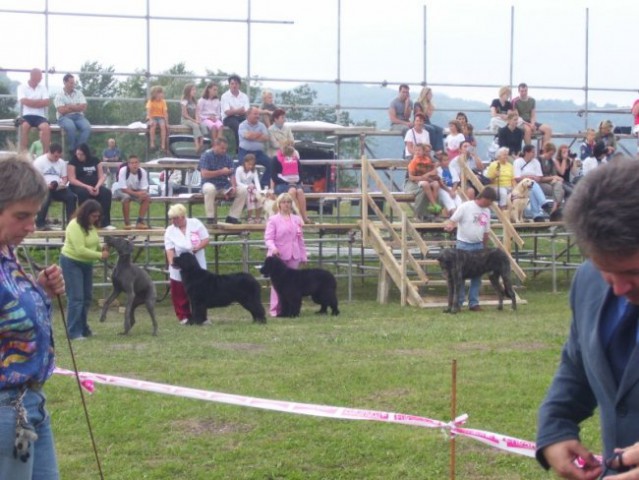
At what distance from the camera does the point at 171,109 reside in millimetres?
32969

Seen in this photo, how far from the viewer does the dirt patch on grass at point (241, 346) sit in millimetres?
12414

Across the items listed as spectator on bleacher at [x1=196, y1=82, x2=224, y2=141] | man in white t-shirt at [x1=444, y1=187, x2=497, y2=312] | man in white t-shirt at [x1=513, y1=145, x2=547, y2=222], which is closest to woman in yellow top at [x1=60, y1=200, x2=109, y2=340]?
man in white t-shirt at [x1=444, y1=187, x2=497, y2=312]

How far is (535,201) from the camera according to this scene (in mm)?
20266

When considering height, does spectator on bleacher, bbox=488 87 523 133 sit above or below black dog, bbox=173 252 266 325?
above

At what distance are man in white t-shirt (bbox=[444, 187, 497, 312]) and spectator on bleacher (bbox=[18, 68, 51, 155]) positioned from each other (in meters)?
6.13

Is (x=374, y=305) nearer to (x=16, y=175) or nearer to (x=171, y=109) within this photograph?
(x=16, y=175)

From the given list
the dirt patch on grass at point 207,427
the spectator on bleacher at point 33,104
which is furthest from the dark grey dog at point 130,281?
the dirt patch on grass at point 207,427

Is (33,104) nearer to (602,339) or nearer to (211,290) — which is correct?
(211,290)

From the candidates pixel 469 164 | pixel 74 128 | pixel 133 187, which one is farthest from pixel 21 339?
pixel 469 164

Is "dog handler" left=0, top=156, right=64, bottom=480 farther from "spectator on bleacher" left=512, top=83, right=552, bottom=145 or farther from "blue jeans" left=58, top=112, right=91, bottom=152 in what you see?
"spectator on bleacher" left=512, top=83, right=552, bottom=145

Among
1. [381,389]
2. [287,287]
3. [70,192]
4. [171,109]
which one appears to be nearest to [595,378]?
[381,389]

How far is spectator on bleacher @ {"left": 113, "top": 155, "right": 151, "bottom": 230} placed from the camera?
18.0 meters

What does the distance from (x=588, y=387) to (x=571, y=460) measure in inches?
8.3

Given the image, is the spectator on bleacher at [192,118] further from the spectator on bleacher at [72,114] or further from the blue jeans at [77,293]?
the blue jeans at [77,293]
